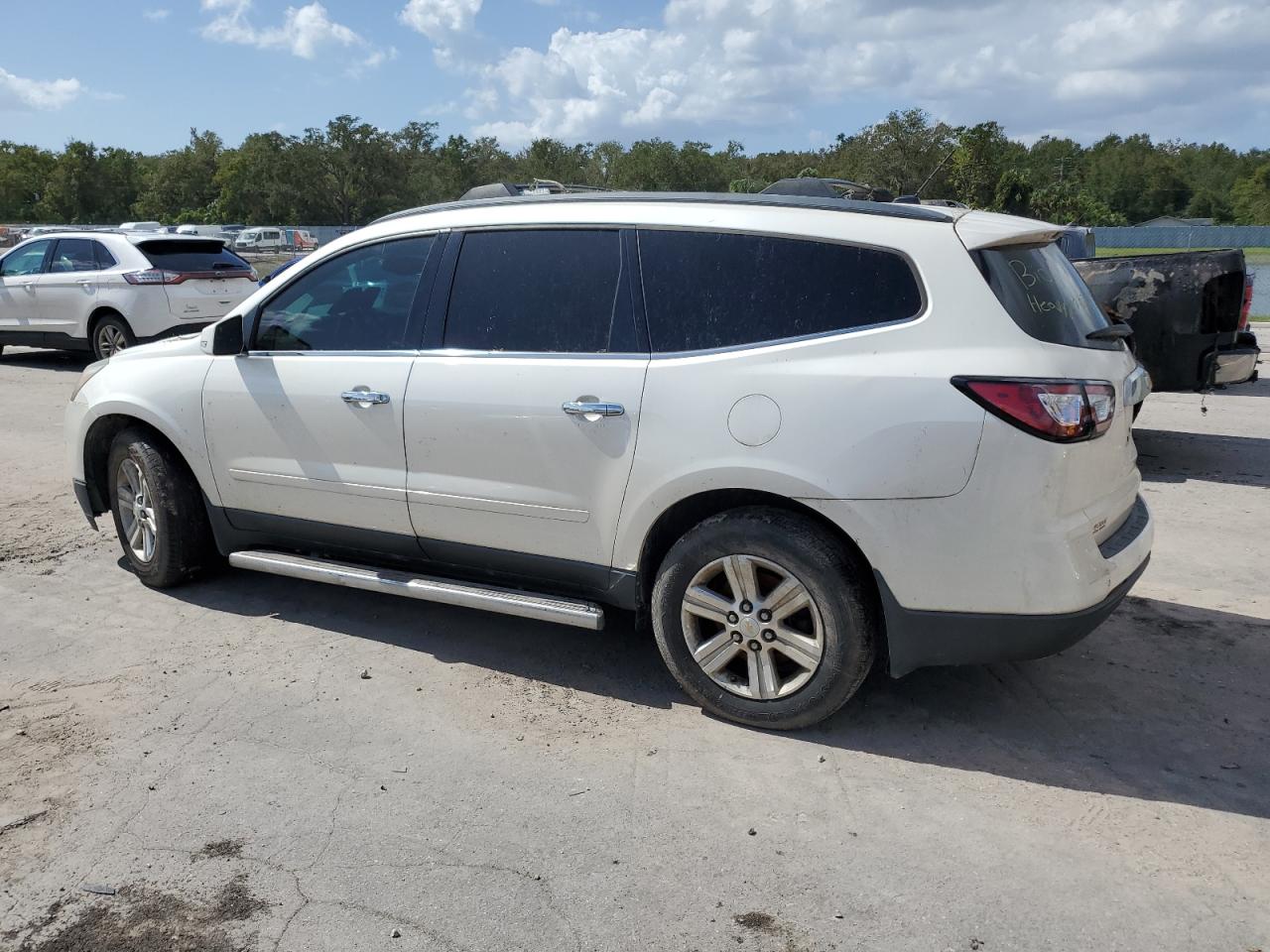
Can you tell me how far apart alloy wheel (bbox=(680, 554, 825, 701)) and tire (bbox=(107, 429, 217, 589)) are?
109 inches

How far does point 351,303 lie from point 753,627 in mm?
2366

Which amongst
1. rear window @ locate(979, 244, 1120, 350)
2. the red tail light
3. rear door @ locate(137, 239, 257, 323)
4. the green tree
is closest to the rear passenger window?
rear window @ locate(979, 244, 1120, 350)

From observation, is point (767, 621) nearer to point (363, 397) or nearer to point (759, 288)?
point (759, 288)

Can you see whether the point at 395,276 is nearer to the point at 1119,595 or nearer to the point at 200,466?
the point at 200,466

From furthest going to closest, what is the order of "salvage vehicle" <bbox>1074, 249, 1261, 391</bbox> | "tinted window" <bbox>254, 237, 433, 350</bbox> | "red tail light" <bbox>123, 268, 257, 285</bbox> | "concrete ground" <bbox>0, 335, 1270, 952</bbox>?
"red tail light" <bbox>123, 268, 257, 285</bbox> < "salvage vehicle" <bbox>1074, 249, 1261, 391</bbox> < "tinted window" <bbox>254, 237, 433, 350</bbox> < "concrete ground" <bbox>0, 335, 1270, 952</bbox>

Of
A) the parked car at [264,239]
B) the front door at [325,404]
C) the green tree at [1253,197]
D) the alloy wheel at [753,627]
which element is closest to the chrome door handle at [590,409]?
the alloy wheel at [753,627]

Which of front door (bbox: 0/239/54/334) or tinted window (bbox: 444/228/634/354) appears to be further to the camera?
front door (bbox: 0/239/54/334)

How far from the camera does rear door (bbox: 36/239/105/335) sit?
13.1m

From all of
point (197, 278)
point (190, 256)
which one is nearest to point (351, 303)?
point (197, 278)

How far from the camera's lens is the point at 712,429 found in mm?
3764

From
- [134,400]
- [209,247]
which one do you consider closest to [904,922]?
[134,400]

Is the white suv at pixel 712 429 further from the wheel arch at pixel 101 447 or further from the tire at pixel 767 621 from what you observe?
the wheel arch at pixel 101 447

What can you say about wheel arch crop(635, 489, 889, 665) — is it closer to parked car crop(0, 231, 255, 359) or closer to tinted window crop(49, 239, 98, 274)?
parked car crop(0, 231, 255, 359)

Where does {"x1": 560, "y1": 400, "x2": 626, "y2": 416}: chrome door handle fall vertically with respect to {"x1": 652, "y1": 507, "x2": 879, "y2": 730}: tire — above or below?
above
